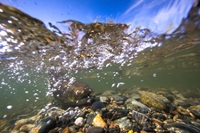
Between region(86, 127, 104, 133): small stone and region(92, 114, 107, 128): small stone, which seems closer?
region(86, 127, 104, 133): small stone

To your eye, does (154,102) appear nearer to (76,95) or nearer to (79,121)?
(79,121)

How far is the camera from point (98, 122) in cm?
680

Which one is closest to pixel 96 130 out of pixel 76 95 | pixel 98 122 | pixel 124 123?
pixel 98 122

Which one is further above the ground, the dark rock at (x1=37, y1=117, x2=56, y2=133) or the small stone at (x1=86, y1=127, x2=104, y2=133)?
the dark rock at (x1=37, y1=117, x2=56, y2=133)

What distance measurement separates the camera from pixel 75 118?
7797 mm

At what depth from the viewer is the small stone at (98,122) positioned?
21.7ft

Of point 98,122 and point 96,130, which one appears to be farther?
point 98,122

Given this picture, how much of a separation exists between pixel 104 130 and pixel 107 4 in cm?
526

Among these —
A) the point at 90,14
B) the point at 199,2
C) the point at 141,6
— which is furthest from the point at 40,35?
the point at 199,2

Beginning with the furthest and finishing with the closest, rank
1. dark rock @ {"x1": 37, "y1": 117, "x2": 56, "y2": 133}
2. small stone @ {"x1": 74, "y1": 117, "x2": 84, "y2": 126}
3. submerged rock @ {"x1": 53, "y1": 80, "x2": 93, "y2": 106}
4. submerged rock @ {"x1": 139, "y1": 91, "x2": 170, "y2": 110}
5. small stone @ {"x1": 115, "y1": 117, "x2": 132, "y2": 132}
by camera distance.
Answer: submerged rock @ {"x1": 53, "y1": 80, "x2": 93, "y2": 106}, submerged rock @ {"x1": 139, "y1": 91, "x2": 170, "y2": 110}, small stone @ {"x1": 74, "y1": 117, "x2": 84, "y2": 126}, dark rock @ {"x1": 37, "y1": 117, "x2": 56, "y2": 133}, small stone @ {"x1": 115, "y1": 117, "x2": 132, "y2": 132}

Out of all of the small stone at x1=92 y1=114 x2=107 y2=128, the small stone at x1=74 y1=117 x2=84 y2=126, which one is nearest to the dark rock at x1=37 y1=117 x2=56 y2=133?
the small stone at x1=74 y1=117 x2=84 y2=126

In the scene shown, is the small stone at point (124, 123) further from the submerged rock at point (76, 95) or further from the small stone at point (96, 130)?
the submerged rock at point (76, 95)

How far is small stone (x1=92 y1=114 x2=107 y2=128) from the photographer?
260 inches

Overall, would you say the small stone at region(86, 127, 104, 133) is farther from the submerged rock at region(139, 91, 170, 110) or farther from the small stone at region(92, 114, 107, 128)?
the submerged rock at region(139, 91, 170, 110)
